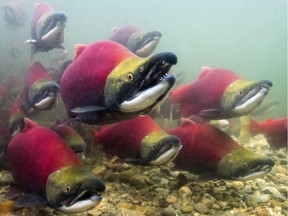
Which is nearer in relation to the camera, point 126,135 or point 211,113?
point 126,135

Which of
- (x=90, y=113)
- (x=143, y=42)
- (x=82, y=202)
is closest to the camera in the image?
(x=82, y=202)

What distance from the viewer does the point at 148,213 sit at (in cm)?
324

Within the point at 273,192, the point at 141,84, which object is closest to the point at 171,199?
the point at 273,192

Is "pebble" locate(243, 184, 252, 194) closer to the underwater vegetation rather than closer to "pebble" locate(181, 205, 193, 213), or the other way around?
the underwater vegetation

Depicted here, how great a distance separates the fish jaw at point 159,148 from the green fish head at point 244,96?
92 centimetres

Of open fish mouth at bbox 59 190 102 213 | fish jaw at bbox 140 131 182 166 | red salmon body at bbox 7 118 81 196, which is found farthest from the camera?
fish jaw at bbox 140 131 182 166

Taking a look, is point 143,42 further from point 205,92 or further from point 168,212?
point 168,212

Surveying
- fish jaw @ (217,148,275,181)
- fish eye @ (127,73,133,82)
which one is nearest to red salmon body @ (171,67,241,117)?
fish jaw @ (217,148,275,181)

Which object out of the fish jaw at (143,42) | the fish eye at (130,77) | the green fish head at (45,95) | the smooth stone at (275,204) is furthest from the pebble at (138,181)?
the fish jaw at (143,42)

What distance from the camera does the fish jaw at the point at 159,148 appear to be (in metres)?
3.13

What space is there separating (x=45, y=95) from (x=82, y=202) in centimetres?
207

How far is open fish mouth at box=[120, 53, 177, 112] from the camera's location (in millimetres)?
2020

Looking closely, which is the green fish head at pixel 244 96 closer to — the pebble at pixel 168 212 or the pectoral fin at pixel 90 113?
the pebble at pixel 168 212

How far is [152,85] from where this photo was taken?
83.4 inches
